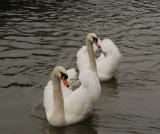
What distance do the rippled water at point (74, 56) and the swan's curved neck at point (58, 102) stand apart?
29cm

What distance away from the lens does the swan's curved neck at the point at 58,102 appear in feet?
32.4

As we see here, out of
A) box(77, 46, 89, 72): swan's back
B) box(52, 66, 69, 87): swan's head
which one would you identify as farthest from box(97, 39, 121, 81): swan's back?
box(52, 66, 69, 87): swan's head

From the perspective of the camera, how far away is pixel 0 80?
12.5 m


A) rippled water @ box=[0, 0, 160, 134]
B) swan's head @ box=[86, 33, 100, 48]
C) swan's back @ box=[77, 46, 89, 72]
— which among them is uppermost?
swan's head @ box=[86, 33, 100, 48]

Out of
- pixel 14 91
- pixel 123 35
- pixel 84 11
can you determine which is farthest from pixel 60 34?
pixel 14 91

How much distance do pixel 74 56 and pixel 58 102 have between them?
5203 mm

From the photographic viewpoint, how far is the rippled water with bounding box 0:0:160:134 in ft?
33.4

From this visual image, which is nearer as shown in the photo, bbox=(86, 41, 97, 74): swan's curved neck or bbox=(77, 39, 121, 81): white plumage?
bbox=(86, 41, 97, 74): swan's curved neck

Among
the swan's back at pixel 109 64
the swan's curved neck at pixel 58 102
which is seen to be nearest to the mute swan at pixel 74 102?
the swan's curved neck at pixel 58 102

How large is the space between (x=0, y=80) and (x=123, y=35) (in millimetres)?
6366

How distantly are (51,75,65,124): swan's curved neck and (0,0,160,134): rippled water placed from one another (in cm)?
29

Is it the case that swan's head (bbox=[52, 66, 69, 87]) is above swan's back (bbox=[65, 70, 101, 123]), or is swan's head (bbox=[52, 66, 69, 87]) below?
above

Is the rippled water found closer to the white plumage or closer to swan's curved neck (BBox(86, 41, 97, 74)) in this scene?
the white plumage

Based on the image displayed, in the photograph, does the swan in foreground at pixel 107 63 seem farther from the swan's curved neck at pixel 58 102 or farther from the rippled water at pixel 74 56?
the swan's curved neck at pixel 58 102
